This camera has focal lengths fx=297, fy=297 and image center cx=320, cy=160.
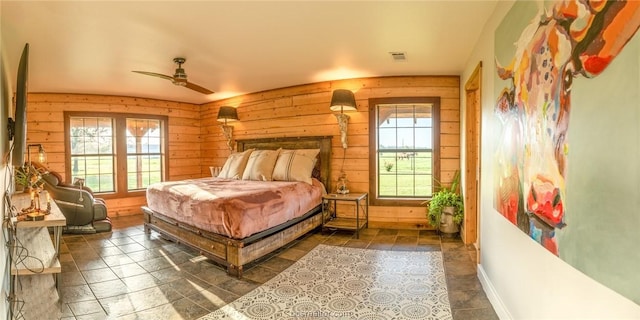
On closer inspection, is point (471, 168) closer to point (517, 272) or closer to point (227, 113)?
point (517, 272)

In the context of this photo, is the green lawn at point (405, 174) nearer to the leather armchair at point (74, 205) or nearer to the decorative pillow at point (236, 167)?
the decorative pillow at point (236, 167)

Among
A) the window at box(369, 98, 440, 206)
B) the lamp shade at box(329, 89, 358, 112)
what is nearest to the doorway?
the window at box(369, 98, 440, 206)

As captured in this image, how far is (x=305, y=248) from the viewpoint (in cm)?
367

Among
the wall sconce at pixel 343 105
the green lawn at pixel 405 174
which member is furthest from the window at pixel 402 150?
the wall sconce at pixel 343 105

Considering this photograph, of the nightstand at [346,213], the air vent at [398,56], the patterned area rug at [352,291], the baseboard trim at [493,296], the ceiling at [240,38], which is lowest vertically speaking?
the patterned area rug at [352,291]

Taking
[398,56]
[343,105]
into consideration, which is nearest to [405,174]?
[343,105]

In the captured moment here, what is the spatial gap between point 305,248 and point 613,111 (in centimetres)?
319

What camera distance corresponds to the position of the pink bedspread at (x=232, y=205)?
286 centimetres

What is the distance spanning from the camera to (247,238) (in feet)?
9.54

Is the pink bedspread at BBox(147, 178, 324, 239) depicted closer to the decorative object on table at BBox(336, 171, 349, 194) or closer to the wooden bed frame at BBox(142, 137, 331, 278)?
the wooden bed frame at BBox(142, 137, 331, 278)

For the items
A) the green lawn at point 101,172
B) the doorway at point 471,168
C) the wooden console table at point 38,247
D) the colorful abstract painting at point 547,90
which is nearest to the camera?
the colorful abstract painting at point 547,90

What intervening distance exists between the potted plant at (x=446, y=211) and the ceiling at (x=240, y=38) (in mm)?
1735

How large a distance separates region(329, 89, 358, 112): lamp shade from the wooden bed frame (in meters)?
0.66

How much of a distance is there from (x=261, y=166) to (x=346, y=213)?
1.51 m
